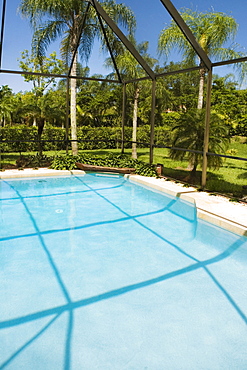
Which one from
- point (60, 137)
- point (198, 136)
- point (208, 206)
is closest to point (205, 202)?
point (208, 206)

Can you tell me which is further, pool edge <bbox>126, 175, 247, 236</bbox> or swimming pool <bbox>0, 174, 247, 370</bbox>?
pool edge <bbox>126, 175, 247, 236</bbox>

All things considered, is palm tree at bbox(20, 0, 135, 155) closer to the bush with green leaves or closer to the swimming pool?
the bush with green leaves

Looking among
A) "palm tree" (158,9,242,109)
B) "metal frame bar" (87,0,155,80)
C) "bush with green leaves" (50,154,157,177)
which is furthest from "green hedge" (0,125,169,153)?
"metal frame bar" (87,0,155,80)

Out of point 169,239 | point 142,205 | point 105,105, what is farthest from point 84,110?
point 169,239

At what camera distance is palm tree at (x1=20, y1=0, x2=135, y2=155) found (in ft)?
35.8

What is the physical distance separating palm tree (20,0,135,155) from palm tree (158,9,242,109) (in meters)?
1.56

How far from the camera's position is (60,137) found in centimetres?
1697

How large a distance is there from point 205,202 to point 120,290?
3.37m

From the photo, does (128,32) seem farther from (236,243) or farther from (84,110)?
(84,110)

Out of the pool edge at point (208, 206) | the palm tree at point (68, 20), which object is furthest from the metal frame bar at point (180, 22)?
the palm tree at point (68, 20)

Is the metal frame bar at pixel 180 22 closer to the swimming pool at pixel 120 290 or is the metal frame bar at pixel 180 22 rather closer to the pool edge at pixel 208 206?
the pool edge at pixel 208 206

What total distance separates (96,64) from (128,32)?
512 cm

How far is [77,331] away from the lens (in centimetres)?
293

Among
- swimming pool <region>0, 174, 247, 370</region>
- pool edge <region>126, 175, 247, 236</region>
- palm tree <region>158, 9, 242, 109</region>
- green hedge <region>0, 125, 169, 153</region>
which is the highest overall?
palm tree <region>158, 9, 242, 109</region>
